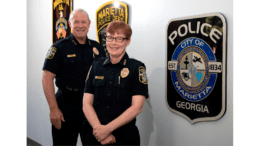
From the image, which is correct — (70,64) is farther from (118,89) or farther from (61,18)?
(61,18)

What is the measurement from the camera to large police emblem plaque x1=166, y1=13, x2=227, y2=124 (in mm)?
1276

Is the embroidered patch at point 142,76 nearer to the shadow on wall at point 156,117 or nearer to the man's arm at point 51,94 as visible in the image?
the shadow on wall at point 156,117

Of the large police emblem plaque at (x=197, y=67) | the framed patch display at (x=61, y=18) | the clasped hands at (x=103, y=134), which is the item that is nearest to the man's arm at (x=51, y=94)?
the clasped hands at (x=103, y=134)

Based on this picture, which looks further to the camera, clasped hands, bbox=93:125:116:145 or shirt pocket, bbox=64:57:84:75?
shirt pocket, bbox=64:57:84:75

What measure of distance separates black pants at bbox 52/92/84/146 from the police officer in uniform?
464 millimetres

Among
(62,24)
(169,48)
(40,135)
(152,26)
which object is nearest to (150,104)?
(169,48)

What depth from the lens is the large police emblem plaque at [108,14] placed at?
1.81 meters

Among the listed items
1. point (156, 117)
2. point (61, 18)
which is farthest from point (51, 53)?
point (61, 18)

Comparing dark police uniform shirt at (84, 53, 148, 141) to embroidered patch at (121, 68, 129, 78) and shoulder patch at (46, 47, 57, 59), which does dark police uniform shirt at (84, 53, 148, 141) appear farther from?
shoulder patch at (46, 47, 57, 59)

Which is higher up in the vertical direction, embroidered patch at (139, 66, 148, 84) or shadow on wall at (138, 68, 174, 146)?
embroidered patch at (139, 66, 148, 84)

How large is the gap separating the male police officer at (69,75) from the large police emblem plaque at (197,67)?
2.06ft

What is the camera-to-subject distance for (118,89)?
1.20m

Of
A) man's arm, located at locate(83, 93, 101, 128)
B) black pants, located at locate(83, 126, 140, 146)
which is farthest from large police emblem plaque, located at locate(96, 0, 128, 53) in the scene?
black pants, located at locate(83, 126, 140, 146)

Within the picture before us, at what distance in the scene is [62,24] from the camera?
2.56 m
